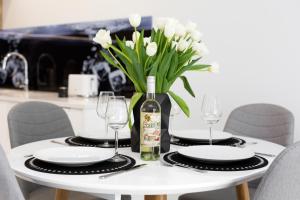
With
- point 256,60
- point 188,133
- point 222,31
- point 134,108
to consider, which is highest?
Result: point 222,31

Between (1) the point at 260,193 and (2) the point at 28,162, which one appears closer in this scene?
(1) the point at 260,193

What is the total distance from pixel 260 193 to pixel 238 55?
197cm

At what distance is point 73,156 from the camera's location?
1439 mm

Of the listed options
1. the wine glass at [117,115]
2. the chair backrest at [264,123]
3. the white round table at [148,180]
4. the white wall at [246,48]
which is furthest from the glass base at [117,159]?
the white wall at [246,48]

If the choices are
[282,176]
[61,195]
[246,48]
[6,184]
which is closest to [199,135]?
[61,195]

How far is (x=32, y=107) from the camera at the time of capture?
230cm

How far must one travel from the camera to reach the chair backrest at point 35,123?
2178mm

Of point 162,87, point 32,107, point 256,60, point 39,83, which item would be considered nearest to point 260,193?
Result: point 162,87

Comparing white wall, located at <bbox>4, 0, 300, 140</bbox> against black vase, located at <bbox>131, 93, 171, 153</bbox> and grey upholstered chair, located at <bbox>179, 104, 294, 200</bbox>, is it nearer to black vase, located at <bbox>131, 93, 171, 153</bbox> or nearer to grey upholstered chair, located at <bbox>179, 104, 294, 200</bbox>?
grey upholstered chair, located at <bbox>179, 104, 294, 200</bbox>

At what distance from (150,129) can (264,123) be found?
1103mm

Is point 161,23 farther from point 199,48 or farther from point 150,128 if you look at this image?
point 150,128

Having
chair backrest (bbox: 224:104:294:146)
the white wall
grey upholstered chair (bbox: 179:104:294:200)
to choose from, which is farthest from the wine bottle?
the white wall

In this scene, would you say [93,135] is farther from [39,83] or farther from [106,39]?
[39,83]

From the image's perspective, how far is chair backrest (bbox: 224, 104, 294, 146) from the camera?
2287 millimetres
